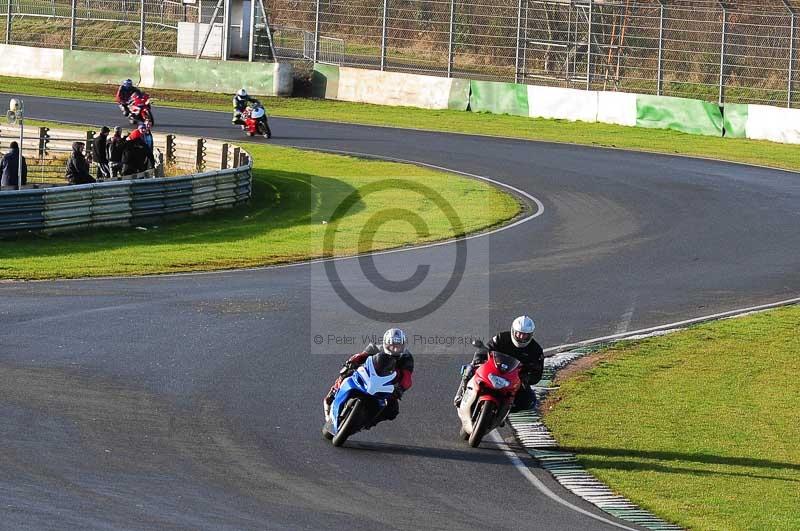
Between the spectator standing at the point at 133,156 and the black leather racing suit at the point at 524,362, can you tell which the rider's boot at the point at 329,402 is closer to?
the black leather racing suit at the point at 524,362

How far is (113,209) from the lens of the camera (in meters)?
22.4

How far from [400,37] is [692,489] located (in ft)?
115

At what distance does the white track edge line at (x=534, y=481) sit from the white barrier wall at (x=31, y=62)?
121 feet

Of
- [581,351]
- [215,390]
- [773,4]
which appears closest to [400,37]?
[773,4]

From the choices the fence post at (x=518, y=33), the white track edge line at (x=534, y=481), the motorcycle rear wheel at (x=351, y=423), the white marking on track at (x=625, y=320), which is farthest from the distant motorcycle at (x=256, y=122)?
the motorcycle rear wheel at (x=351, y=423)

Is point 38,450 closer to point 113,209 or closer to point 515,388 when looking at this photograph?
point 515,388

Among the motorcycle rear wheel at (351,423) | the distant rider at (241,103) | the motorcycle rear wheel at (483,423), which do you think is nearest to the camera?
the motorcycle rear wheel at (351,423)

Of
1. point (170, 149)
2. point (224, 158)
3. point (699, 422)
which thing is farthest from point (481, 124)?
point (699, 422)

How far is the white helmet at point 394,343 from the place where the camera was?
36.1 ft

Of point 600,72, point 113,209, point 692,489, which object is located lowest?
point 692,489

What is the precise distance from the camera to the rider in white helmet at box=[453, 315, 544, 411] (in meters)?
11.5

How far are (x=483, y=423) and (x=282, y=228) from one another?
1286 cm

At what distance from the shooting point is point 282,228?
23.5m

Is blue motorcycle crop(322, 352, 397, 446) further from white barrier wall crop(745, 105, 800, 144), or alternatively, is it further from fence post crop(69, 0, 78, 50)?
fence post crop(69, 0, 78, 50)
